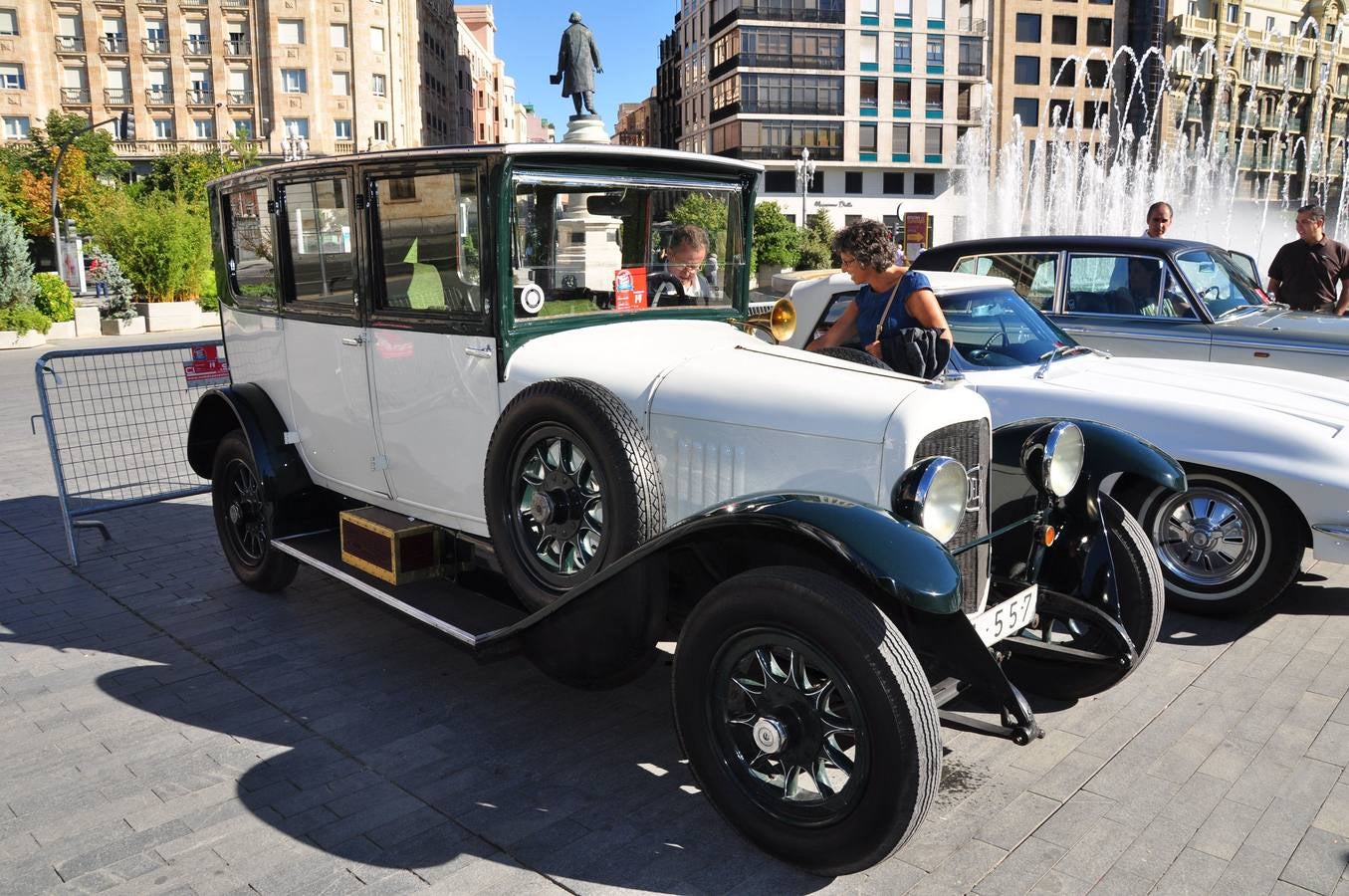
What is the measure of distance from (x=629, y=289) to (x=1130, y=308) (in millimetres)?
4622

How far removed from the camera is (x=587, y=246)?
14.0 feet

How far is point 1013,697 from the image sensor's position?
2.96 m

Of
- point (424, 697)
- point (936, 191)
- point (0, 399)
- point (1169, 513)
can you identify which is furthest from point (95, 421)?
point (936, 191)

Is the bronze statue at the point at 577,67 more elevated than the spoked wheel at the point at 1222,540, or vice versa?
the bronze statue at the point at 577,67

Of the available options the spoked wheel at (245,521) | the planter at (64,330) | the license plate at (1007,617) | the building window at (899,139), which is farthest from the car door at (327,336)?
the building window at (899,139)

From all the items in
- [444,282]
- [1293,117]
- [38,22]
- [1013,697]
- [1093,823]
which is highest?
[38,22]

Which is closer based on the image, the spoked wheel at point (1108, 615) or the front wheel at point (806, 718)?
the front wheel at point (806, 718)

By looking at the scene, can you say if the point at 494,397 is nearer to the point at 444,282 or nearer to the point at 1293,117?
the point at 444,282

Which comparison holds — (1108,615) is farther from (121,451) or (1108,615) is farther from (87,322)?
(87,322)

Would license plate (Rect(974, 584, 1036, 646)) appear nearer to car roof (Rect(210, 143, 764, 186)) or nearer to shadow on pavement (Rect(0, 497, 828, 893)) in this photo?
shadow on pavement (Rect(0, 497, 828, 893))

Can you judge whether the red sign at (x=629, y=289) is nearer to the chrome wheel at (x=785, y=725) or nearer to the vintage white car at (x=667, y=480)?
the vintage white car at (x=667, y=480)

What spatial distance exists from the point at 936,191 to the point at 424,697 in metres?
62.1

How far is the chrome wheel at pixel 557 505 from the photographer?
3.63 meters

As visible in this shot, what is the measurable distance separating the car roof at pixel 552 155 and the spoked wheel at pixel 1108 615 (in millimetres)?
2065
